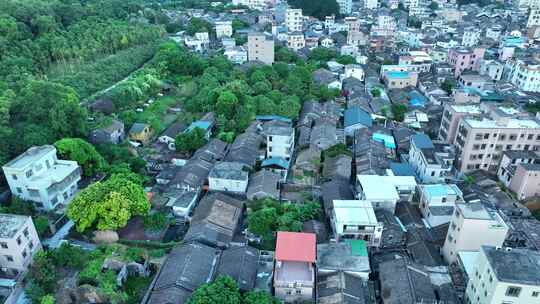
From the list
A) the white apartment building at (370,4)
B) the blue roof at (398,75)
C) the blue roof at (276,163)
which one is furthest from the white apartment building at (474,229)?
the white apartment building at (370,4)

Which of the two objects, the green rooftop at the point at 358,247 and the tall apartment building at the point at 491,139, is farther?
the tall apartment building at the point at 491,139

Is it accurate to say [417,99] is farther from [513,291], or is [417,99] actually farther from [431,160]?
[513,291]

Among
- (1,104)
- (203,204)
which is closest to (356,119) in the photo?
(203,204)

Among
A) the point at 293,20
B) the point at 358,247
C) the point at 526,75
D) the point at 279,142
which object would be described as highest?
the point at 293,20

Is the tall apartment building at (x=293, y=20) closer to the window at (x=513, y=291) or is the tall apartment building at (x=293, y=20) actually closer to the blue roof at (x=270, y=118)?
the blue roof at (x=270, y=118)

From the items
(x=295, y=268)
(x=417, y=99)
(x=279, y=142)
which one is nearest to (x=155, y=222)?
(x=295, y=268)
